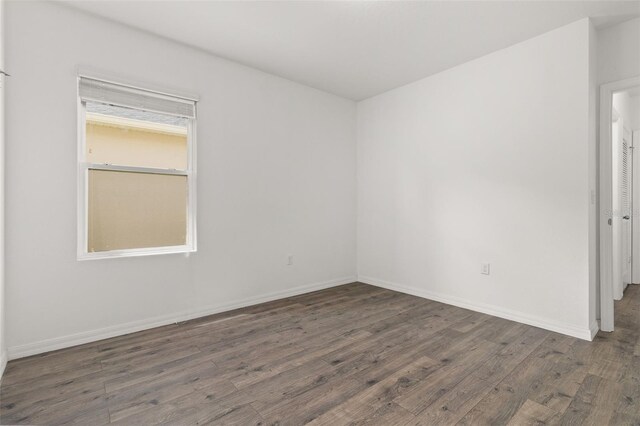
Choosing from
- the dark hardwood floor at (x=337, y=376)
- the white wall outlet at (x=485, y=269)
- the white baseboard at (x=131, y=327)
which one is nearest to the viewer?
the dark hardwood floor at (x=337, y=376)

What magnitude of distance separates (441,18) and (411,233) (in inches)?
95.0

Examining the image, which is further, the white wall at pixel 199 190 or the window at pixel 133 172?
the window at pixel 133 172

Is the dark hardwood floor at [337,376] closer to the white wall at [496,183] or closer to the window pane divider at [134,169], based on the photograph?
the white wall at [496,183]

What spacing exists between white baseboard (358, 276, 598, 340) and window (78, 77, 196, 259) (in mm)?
2699

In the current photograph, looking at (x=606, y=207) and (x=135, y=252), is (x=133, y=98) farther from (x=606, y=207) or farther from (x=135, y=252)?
(x=606, y=207)

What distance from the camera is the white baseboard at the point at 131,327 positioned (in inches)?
96.9

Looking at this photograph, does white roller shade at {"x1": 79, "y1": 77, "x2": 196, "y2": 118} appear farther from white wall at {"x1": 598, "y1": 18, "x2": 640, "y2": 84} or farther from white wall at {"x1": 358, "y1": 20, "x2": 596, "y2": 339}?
white wall at {"x1": 598, "y1": 18, "x2": 640, "y2": 84}

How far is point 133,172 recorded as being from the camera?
3.02 metres

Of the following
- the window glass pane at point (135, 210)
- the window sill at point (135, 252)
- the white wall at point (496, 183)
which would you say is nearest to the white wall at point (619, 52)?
the white wall at point (496, 183)

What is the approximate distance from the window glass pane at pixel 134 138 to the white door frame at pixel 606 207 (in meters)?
4.01

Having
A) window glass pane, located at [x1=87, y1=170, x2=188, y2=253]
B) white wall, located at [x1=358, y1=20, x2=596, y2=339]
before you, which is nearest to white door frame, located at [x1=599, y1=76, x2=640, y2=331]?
white wall, located at [x1=358, y1=20, x2=596, y2=339]

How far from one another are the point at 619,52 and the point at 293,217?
11.9 ft

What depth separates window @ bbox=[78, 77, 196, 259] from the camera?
2.78 m

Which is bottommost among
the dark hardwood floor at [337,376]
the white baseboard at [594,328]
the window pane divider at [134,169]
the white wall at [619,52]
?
the dark hardwood floor at [337,376]
